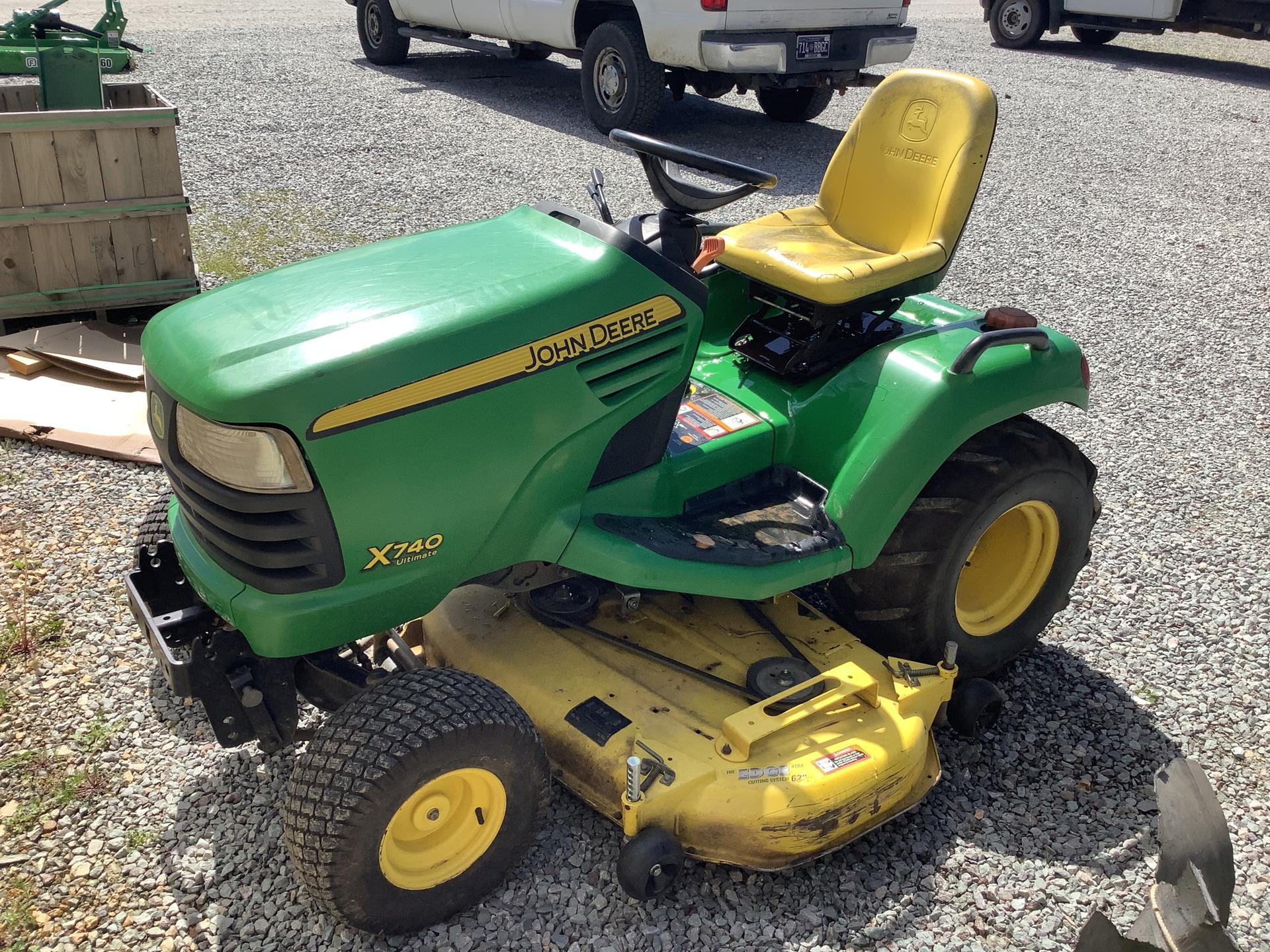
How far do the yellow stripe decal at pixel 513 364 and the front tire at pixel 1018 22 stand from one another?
39.3 feet

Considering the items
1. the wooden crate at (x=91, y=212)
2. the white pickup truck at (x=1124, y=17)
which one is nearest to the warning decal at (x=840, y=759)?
the wooden crate at (x=91, y=212)

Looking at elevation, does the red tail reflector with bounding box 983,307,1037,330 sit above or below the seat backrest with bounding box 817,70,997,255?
below

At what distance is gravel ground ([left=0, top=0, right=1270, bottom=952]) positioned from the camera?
250cm

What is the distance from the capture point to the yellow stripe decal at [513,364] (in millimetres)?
2186

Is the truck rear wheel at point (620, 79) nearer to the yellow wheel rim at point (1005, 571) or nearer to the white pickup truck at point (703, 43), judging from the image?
the white pickup truck at point (703, 43)

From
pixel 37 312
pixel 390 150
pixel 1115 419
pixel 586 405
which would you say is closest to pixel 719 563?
pixel 586 405

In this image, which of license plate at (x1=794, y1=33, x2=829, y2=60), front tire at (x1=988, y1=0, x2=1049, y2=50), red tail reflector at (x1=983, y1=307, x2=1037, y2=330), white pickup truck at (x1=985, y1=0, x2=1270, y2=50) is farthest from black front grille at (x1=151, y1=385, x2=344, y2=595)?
front tire at (x1=988, y1=0, x2=1049, y2=50)

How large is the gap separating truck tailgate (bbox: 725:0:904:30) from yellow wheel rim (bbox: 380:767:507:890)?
6.46m

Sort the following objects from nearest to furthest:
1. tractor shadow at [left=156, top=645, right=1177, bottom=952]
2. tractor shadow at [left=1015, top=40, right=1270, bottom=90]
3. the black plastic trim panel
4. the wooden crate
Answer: tractor shadow at [left=156, top=645, right=1177, bottom=952] < the black plastic trim panel < the wooden crate < tractor shadow at [left=1015, top=40, right=1270, bottom=90]

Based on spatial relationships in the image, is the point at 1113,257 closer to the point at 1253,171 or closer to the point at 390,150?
the point at 1253,171

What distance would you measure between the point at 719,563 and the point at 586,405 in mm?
474

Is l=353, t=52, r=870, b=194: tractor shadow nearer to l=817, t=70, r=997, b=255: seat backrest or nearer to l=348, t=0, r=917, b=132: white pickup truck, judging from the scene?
l=348, t=0, r=917, b=132: white pickup truck

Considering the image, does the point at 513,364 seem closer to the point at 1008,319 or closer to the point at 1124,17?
the point at 1008,319

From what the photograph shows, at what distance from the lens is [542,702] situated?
2697mm
